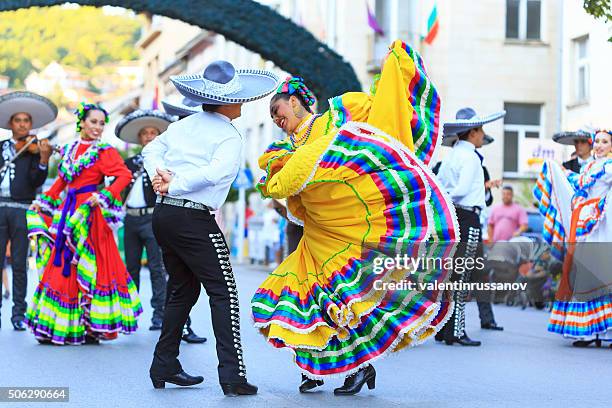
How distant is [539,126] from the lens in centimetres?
3416

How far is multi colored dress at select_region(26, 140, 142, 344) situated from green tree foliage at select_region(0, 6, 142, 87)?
265 ft

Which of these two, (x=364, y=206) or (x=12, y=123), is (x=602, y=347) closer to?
(x=364, y=206)

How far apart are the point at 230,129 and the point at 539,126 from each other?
89.7ft

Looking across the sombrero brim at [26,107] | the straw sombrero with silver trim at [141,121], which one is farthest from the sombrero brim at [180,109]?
the sombrero brim at [26,107]

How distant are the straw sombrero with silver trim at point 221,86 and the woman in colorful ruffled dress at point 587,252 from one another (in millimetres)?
4791

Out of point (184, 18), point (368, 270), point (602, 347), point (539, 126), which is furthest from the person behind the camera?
point (539, 126)

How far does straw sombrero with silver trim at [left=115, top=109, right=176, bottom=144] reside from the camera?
12.0 meters

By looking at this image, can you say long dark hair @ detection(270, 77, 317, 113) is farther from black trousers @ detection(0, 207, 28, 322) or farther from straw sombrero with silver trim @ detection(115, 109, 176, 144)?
black trousers @ detection(0, 207, 28, 322)

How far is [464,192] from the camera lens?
1144 cm

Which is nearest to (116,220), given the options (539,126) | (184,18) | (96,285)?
(96,285)

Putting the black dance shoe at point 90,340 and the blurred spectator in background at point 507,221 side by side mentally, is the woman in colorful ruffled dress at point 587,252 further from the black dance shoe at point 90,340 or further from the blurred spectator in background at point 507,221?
the blurred spectator in background at point 507,221

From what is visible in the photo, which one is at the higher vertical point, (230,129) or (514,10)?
(514,10)

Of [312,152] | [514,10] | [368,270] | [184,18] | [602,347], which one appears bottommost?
[602,347]

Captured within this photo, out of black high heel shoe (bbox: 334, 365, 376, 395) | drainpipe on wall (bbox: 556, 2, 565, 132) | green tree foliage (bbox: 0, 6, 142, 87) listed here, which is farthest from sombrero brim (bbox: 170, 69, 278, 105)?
green tree foliage (bbox: 0, 6, 142, 87)
